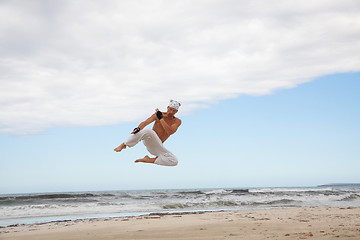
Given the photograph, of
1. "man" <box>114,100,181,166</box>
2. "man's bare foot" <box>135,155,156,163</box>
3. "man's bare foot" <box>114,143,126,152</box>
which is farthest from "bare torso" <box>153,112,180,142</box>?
"man's bare foot" <box>114,143,126,152</box>

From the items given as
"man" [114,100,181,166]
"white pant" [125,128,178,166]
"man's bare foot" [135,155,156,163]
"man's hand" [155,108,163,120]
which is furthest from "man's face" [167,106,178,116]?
"man's bare foot" [135,155,156,163]

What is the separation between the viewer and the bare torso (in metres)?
5.94

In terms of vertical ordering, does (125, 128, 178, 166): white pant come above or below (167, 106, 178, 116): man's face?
below

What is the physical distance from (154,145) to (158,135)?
0.17 metres

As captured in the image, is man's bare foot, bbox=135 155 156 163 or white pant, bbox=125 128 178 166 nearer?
white pant, bbox=125 128 178 166

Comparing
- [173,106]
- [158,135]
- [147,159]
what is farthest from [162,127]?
[147,159]

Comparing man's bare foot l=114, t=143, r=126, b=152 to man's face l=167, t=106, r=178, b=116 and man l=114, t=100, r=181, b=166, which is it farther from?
man's face l=167, t=106, r=178, b=116

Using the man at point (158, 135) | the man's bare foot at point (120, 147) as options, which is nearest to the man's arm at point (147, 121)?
the man at point (158, 135)

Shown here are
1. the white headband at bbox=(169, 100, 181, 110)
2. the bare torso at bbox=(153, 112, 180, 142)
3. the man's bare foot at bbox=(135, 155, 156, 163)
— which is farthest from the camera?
the man's bare foot at bbox=(135, 155, 156, 163)

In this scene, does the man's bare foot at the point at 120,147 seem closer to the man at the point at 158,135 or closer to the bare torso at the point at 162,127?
the man at the point at 158,135

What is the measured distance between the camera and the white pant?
19.2 ft

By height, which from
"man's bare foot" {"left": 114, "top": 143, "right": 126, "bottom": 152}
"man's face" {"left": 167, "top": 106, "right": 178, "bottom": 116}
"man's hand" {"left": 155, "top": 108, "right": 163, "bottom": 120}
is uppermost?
"man's face" {"left": 167, "top": 106, "right": 178, "bottom": 116}

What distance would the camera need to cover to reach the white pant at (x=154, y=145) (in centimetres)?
586

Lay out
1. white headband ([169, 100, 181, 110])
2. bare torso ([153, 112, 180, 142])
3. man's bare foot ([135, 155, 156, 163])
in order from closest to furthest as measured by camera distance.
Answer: white headband ([169, 100, 181, 110])
bare torso ([153, 112, 180, 142])
man's bare foot ([135, 155, 156, 163])
